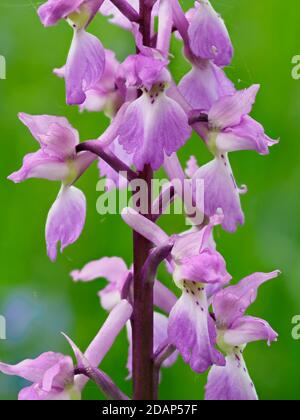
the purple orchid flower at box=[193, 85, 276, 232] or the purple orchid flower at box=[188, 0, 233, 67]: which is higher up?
the purple orchid flower at box=[188, 0, 233, 67]

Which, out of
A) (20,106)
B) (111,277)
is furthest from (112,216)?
(111,277)

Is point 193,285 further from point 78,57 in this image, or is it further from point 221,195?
point 78,57

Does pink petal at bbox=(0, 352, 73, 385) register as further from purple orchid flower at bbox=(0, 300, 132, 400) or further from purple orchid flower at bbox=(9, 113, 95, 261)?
purple orchid flower at bbox=(9, 113, 95, 261)

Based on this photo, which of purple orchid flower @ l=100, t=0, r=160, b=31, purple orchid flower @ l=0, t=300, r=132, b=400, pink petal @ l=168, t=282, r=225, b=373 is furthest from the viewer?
purple orchid flower @ l=100, t=0, r=160, b=31

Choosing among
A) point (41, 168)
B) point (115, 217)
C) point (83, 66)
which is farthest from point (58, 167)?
point (115, 217)

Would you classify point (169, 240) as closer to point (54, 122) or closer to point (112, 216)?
point (54, 122)

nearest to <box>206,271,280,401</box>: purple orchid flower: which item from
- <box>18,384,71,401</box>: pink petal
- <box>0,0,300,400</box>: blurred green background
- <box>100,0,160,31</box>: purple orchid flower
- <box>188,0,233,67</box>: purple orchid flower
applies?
<box>18,384,71,401</box>: pink petal

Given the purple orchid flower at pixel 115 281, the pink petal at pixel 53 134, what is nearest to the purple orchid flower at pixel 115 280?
the purple orchid flower at pixel 115 281

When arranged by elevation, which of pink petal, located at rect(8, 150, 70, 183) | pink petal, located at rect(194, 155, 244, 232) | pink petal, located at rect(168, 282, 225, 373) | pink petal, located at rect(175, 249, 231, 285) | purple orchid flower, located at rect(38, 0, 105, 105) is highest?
purple orchid flower, located at rect(38, 0, 105, 105)
